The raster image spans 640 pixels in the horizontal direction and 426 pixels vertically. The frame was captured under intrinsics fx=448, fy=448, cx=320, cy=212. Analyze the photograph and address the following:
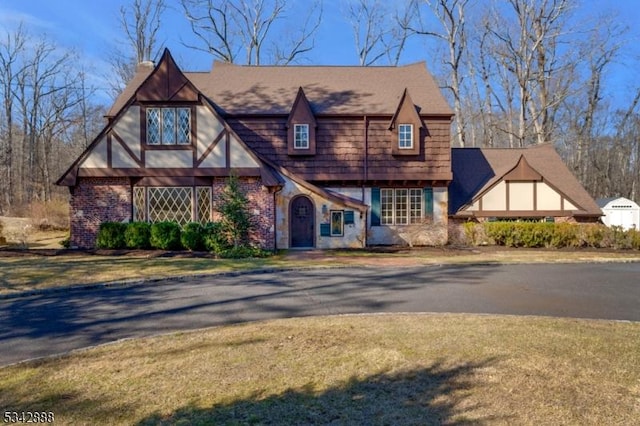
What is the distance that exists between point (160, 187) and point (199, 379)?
1629 cm

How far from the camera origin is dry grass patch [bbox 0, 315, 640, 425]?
3.90 m

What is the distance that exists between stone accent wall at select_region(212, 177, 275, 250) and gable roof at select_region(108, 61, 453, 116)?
461 centimetres

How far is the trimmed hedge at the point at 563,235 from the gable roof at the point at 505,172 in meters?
2.52

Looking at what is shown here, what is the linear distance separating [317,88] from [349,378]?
21.7m

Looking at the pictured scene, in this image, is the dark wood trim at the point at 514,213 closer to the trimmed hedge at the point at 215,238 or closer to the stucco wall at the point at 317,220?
the stucco wall at the point at 317,220

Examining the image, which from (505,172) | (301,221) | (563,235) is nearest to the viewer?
(563,235)

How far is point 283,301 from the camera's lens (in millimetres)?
8891

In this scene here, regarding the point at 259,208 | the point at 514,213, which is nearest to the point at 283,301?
the point at 259,208

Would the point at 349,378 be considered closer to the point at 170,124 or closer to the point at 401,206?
the point at 170,124

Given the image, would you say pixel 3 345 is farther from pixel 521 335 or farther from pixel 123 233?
pixel 123 233

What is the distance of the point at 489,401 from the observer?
405 cm

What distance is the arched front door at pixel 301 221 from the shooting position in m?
20.3

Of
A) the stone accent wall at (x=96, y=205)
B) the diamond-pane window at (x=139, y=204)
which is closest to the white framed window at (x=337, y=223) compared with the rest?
the diamond-pane window at (x=139, y=204)

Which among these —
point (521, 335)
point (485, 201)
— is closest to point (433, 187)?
point (485, 201)
